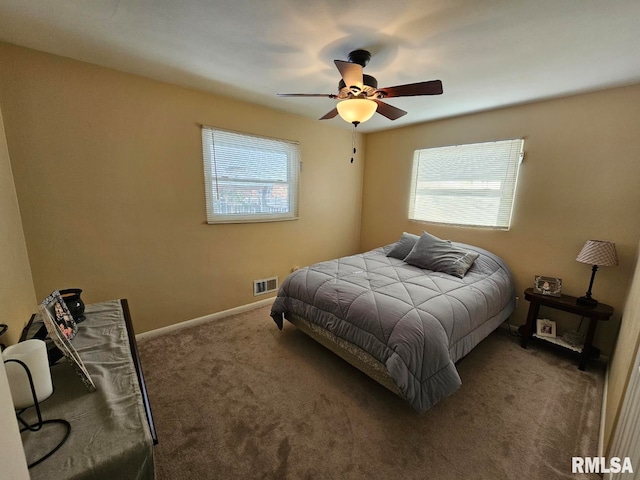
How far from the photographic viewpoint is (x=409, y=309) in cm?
183

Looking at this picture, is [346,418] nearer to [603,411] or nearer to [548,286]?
[603,411]

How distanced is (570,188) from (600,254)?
0.69m

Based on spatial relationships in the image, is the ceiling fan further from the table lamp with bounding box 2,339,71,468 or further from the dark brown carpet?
the dark brown carpet

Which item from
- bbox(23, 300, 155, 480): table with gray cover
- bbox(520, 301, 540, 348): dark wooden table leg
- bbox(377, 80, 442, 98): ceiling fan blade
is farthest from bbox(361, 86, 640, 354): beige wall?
bbox(23, 300, 155, 480): table with gray cover

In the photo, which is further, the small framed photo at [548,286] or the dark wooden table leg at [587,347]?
the small framed photo at [548,286]

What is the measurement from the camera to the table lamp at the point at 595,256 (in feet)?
6.98

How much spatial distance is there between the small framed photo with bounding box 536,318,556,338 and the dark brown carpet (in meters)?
0.17

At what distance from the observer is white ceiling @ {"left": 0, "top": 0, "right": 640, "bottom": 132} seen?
1362 millimetres

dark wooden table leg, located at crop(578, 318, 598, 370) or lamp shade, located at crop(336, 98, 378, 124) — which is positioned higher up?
lamp shade, located at crop(336, 98, 378, 124)

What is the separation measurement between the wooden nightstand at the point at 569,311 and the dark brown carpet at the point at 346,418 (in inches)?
5.6

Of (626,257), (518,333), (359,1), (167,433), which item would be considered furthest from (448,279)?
(167,433)

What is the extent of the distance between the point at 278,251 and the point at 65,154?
84.6 inches

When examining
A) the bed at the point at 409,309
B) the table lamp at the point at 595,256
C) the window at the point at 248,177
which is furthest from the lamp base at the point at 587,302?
the window at the point at 248,177

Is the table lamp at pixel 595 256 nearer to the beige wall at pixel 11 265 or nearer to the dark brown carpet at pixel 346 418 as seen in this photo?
the dark brown carpet at pixel 346 418
